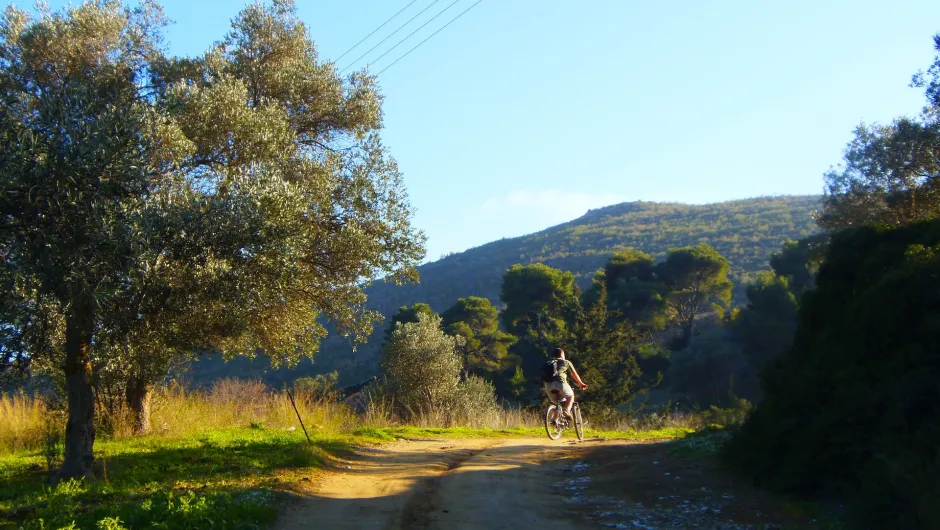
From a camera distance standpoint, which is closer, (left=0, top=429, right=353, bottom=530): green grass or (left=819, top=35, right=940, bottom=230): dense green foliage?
(left=0, top=429, right=353, bottom=530): green grass

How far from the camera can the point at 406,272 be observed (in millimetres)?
14453

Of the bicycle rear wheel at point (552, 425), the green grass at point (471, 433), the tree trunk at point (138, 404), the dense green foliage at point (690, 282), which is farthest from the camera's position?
the dense green foliage at point (690, 282)

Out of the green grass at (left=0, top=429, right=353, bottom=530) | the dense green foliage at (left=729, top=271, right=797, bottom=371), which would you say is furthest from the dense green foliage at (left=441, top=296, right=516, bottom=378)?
the green grass at (left=0, top=429, right=353, bottom=530)

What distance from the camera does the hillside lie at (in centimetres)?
6231

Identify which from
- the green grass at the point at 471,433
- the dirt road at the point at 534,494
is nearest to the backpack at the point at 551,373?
the green grass at the point at 471,433

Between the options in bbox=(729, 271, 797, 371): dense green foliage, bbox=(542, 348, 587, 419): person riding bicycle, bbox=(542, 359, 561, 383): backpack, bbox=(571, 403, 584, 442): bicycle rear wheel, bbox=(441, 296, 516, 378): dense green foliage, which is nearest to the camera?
bbox=(571, 403, 584, 442): bicycle rear wheel

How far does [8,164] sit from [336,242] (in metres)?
5.98

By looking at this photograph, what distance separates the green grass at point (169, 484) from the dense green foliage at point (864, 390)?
5.80 meters

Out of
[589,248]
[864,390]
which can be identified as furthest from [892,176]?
[589,248]

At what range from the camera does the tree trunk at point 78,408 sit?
30.4 feet

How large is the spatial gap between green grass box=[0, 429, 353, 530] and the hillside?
41.0 metres

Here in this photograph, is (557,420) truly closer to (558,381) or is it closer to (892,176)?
(558,381)

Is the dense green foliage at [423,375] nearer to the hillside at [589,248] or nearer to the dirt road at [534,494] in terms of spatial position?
the dirt road at [534,494]

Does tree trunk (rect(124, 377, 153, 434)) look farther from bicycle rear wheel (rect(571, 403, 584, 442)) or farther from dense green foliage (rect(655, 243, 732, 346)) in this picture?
dense green foliage (rect(655, 243, 732, 346))
